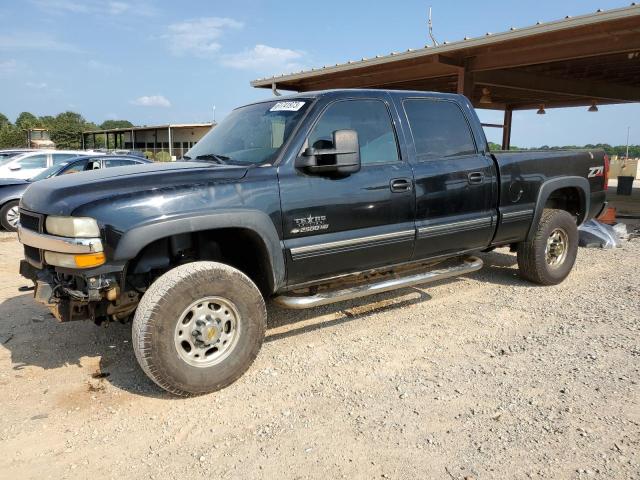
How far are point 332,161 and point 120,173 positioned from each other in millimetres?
1411

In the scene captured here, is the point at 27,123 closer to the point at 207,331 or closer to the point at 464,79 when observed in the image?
the point at 464,79

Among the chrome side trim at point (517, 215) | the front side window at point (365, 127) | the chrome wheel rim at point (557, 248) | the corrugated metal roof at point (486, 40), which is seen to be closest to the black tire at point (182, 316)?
the front side window at point (365, 127)

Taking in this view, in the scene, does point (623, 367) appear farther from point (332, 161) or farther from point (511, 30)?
point (511, 30)

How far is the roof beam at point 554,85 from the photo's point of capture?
11789 millimetres

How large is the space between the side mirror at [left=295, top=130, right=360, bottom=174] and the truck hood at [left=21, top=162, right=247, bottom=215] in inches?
17.2

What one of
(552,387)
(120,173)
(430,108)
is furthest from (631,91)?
(120,173)

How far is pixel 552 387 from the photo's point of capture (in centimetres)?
313

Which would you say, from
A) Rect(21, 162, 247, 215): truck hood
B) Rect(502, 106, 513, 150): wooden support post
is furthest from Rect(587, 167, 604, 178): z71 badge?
Rect(502, 106, 513, 150): wooden support post

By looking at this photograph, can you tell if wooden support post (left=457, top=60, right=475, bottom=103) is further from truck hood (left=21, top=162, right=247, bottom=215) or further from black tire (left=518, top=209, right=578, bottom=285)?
truck hood (left=21, top=162, right=247, bottom=215)

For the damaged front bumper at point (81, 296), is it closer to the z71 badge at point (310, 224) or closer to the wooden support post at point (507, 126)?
the z71 badge at point (310, 224)

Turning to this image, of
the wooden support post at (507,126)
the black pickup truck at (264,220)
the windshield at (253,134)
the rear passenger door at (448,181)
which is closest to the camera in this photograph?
the black pickup truck at (264,220)

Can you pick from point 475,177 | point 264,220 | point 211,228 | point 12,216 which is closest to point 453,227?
point 475,177

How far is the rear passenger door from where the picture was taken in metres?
4.04

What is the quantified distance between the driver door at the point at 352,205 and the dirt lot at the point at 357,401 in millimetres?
717
